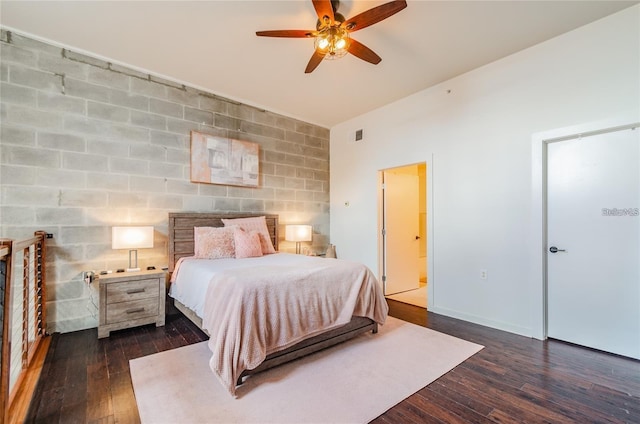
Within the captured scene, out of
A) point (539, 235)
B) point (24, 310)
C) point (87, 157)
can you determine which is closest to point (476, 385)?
point (539, 235)

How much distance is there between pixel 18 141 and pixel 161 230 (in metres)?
1.56

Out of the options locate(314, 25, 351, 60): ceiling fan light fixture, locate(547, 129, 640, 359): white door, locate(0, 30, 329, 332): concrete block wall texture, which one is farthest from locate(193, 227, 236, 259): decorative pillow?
locate(547, 129, 640, 359): white door

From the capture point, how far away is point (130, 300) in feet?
9.86

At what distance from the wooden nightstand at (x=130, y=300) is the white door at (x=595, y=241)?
4166 mm

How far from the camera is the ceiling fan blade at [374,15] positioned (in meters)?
2.02

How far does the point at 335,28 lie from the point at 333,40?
3.8 inches

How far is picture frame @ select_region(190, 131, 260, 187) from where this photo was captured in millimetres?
3897

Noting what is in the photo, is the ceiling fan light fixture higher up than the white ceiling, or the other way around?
the white ceiling

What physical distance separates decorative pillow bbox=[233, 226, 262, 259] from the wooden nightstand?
2.90 feet

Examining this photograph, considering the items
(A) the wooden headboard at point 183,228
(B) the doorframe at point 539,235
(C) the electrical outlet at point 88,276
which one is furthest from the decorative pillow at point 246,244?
(B) the doorframe at point 539,235

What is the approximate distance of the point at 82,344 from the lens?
9.00 ft

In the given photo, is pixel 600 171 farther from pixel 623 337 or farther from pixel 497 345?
pixel 497 345

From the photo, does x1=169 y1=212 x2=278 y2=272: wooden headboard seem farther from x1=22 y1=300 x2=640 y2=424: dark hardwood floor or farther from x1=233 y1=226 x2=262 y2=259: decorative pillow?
x1=22 y1=300 x2=640 y2=424: dark hardwood floor

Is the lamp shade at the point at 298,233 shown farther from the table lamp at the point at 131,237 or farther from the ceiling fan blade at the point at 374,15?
the ceiling fan blade at the point at 374,15
